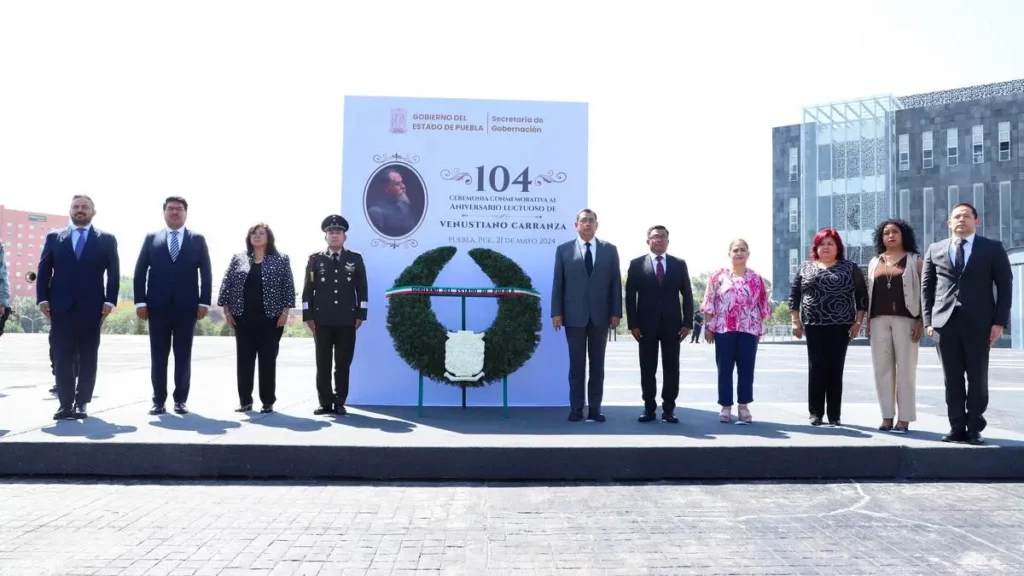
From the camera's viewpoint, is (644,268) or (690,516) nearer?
(690,516)

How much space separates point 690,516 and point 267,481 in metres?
2.75

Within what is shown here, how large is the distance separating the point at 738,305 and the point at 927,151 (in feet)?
150

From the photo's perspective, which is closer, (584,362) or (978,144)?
(584,362)

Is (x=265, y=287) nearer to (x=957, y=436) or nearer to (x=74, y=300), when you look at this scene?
(x=74, y=300)

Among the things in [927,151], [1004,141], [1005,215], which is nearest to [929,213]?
[927,151]

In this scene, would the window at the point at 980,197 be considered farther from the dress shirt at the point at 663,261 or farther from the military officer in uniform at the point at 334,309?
the military officer in uniform at the point at 334,309

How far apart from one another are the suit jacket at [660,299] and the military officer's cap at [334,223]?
2.69 metres

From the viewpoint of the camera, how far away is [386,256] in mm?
7750

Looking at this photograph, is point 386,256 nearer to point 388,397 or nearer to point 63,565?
point 388,397

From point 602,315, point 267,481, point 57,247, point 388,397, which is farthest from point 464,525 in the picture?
point 57,247

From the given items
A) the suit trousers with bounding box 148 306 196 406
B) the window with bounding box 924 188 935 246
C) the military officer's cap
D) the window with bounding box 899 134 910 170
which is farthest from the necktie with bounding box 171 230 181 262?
the window with bounding box 899 134 910 170

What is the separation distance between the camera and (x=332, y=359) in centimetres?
701

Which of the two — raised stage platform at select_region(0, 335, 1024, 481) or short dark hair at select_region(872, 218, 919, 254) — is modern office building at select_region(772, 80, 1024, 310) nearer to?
short dark hair at select_region(872, 218, 919, 254)

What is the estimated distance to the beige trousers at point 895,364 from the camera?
6.12 metres
